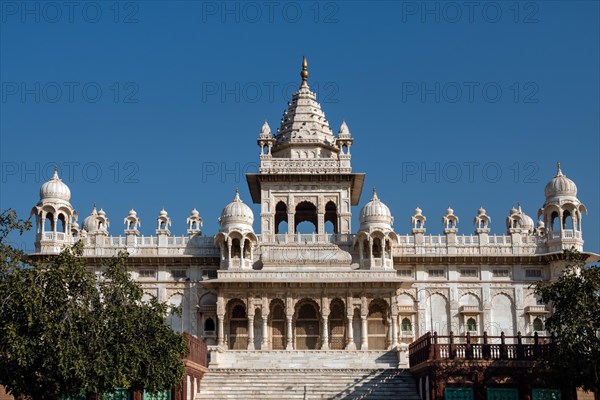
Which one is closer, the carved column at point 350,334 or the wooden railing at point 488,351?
the wooden railing at point 488,351

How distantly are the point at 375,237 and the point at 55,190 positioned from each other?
68.5 feet

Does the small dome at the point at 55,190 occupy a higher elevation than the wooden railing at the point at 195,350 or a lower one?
higher

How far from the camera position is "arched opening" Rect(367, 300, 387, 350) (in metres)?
56.7

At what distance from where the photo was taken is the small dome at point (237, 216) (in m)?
58.8

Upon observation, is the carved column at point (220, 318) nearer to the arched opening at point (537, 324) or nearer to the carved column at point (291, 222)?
the carved column at point (291, 222)

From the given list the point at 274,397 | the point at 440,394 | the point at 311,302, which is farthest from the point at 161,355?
the point at 311,302

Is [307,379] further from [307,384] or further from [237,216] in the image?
[237,216]

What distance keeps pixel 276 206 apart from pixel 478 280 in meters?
14.0

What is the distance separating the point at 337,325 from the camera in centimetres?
5750

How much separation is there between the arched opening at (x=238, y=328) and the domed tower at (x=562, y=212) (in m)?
19.7

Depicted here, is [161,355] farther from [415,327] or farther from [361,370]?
[415,327]

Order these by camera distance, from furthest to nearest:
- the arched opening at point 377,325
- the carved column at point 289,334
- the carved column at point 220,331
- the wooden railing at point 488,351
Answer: the arched opening at point 377,325
the carved column at point 220,331
the carved column at point 289,334
the wooden railing at point 488,351

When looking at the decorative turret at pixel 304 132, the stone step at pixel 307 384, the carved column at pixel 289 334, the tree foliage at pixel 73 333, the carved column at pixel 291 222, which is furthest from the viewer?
the decorative turret at pixel 304 132

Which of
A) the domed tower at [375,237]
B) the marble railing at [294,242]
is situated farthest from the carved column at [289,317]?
the domed tower at [375,237]
